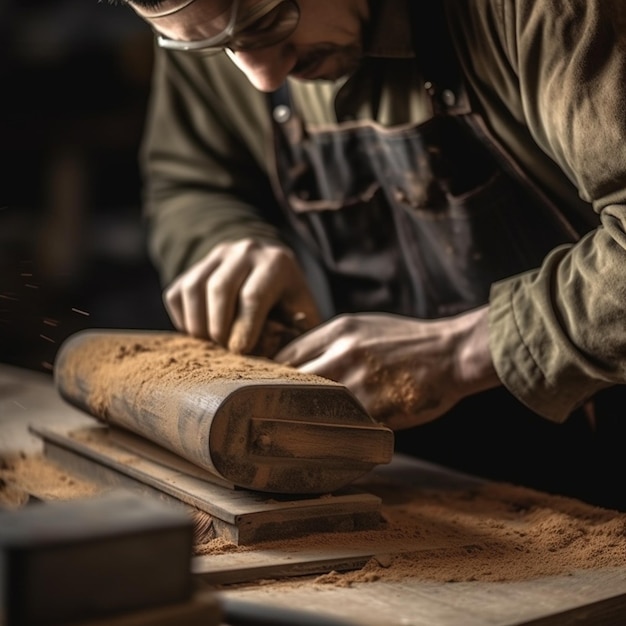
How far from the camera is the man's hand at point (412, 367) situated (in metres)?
1.78

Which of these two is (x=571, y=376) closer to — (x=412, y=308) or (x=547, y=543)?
(x=547, y=543)

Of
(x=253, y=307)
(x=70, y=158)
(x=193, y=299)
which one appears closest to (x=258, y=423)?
(x=253, y=307)

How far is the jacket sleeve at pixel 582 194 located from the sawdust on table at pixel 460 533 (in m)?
0.19

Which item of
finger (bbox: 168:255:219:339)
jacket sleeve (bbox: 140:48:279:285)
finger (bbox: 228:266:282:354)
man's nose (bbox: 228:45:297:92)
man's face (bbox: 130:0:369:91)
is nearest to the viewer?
man's face (bbox: 130:0:369:91)

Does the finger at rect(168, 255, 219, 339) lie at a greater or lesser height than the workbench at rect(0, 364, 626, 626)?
greater

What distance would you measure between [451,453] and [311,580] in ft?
3.85

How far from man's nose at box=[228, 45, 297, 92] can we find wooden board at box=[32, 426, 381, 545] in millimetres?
696

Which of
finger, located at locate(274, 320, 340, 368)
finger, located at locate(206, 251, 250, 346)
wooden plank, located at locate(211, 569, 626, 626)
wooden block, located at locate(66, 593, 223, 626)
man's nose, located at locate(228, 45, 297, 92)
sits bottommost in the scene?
wooden plank, located at locate(211, 569, 626, 626)

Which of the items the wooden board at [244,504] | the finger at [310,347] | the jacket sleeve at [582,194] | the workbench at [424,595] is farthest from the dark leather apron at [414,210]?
the workbench at [424,595]

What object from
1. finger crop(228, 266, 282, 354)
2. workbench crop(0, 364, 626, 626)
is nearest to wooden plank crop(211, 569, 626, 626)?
workbench crop(0, 364, 626, 626)

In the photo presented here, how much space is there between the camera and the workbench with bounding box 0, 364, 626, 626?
1270mm

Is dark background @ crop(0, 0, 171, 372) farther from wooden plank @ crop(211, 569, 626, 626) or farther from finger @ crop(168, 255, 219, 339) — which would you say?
wooden plank @ crop(211, 569, 626, 626)

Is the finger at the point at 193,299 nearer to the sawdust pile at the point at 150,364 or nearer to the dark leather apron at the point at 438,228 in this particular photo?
the sawdust pile at the point at 150,364

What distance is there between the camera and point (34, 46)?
4.47 m
